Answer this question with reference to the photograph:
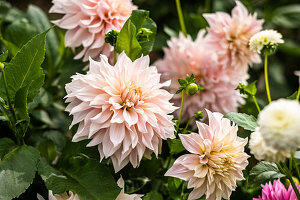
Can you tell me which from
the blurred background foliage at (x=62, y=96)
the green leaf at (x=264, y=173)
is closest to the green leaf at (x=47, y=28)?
the blurred background foliage at (x=62, y=96)

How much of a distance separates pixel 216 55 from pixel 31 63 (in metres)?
0.41

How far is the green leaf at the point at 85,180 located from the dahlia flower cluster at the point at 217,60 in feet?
0.94

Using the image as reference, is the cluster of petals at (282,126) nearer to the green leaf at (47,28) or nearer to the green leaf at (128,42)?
the green leaf at (128,42)

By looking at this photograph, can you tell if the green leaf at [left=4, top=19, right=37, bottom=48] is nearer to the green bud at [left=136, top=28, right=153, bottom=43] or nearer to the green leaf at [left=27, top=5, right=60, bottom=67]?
the green leaf at [left=27, top=5, right=60, bottom=67]

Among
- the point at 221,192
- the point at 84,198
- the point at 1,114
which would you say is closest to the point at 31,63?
the point at 1,114

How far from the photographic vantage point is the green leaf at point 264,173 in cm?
61

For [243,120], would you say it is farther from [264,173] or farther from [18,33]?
[18,33]

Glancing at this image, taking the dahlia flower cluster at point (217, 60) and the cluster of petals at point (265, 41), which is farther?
the dahlia flower cluster at point (217, 60)

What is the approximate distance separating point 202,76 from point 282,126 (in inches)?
19.0

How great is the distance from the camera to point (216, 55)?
34.8 inches

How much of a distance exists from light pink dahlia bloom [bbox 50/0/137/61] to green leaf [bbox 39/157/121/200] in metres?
0.20

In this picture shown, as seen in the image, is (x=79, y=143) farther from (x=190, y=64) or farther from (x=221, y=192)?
(x=190, y=64)

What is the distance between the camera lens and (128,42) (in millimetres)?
665

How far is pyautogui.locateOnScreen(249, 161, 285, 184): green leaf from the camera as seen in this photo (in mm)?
613
